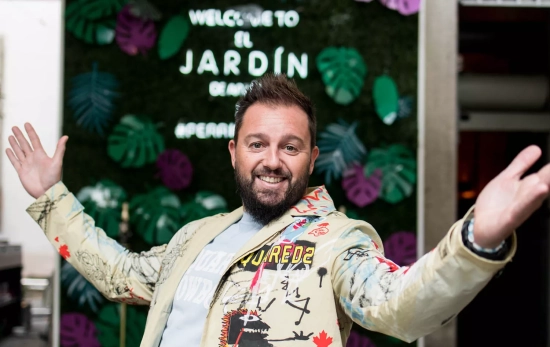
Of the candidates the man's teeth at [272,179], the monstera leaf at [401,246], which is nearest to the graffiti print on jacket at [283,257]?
the man's teeth at [272,179]

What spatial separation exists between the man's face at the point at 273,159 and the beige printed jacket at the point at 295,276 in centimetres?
6

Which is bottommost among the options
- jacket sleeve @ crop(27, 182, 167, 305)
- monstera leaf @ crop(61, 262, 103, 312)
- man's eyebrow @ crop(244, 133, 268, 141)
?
monstera leaf @ crop(61, 262, 103, 312)

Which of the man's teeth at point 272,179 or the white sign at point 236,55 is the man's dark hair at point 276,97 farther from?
the white sign at point 236,55

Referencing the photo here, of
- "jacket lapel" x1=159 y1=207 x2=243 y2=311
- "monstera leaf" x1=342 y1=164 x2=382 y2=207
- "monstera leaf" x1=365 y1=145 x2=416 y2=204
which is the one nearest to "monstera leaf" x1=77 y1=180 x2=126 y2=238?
"monstera leaf" x1=342 y1=164 x2=382 y2=207

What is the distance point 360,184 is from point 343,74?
0.65 meters

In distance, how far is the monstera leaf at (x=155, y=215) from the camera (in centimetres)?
379

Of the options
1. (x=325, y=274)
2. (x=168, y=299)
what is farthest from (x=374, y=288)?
(x=168, y=299)

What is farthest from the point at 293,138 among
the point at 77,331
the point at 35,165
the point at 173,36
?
the point at 77,331

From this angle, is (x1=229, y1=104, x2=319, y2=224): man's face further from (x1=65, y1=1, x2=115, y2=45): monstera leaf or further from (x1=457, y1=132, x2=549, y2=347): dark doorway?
(x1=457, y1=132, x2=549, y2=347): dark doorway

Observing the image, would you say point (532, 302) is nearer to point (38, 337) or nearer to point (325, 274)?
point (38, 337)

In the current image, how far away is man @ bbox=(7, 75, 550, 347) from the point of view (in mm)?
1197

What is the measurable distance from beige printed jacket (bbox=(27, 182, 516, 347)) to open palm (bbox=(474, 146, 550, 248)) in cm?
5

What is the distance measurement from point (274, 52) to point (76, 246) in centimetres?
206

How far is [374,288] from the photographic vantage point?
1.40m
